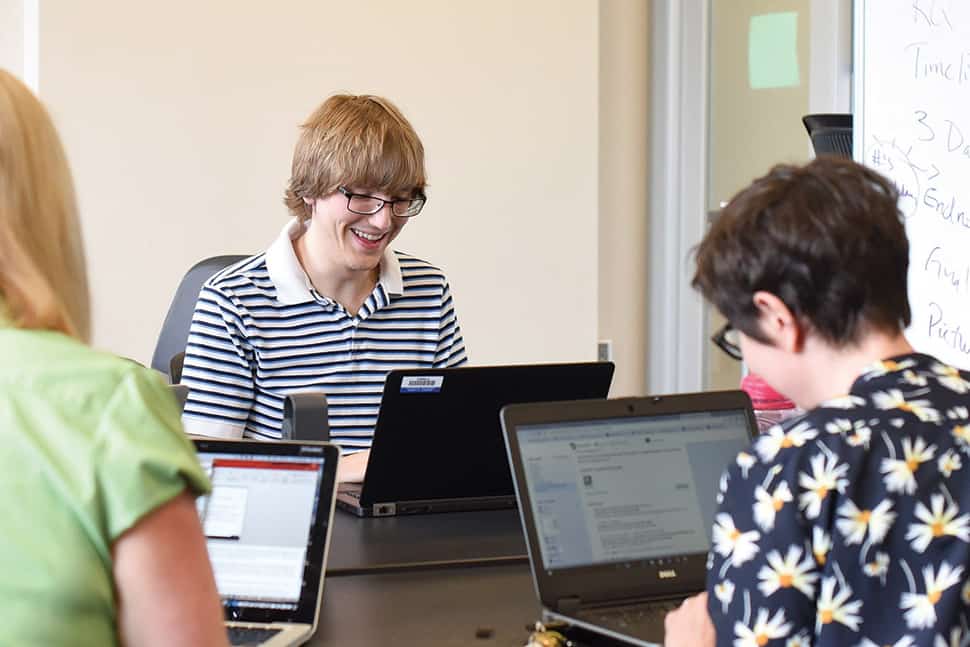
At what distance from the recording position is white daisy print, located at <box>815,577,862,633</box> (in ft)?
3.53

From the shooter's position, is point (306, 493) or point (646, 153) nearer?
point (306, 493)

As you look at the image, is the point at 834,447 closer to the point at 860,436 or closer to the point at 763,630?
the point at 860,436

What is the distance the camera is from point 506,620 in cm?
142

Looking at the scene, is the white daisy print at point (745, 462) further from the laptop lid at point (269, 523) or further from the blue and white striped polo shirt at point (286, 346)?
the blue and white striped polo shirt at point (286, 346)

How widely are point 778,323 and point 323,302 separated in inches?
49.1

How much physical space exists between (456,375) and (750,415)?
40cm

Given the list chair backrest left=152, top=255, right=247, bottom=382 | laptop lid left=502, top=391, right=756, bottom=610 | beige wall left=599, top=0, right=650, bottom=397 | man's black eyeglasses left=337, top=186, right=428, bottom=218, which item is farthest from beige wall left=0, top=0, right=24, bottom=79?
laptop lid left=502, top=391, right=756, bottom=610

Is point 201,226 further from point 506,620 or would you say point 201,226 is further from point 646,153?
point 506,620

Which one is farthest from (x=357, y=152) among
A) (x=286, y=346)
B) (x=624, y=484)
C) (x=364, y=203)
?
(x=624, y=484)

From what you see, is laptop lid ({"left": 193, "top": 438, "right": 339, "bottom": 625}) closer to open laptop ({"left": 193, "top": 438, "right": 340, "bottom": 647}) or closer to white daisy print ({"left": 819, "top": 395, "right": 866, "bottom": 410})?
open laptop ({"left": 193, "top": 438, "right": 340, "bottom": 647})

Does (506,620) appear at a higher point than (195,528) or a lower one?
lower

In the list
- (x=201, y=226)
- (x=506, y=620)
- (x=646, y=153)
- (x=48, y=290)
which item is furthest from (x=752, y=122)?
(x=48, y=290)

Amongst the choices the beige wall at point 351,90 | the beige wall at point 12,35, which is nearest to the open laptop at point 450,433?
the beige wall at point 351,90

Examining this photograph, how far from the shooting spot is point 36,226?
1.00m
